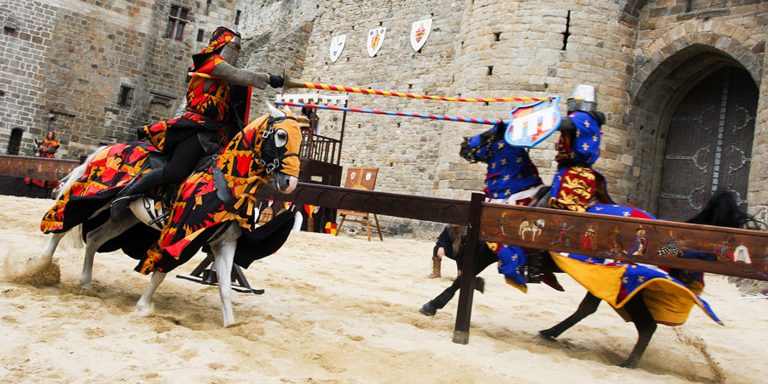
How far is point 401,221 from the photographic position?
47.9 feet

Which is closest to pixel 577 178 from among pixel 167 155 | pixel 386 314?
→ pixel 386 314

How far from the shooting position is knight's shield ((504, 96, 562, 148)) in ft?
13.3

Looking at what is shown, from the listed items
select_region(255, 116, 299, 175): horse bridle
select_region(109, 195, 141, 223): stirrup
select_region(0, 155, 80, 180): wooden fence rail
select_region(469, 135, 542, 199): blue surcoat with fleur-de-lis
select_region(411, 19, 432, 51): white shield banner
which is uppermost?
select_region(411, 19, 432, 51): white shield banner

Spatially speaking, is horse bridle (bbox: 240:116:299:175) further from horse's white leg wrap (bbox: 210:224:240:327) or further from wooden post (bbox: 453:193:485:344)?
wooden post (bbox: 453:193:485:344)

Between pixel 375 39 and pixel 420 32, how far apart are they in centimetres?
201

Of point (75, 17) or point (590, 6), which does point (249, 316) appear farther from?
point (75, 17)

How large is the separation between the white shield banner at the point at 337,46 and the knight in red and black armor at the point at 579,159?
15.7 metres

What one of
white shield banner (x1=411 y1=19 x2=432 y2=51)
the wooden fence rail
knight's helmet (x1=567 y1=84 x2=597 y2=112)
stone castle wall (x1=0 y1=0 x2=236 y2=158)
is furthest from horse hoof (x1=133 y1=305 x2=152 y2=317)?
stone castle wall (x1=0 y1=0 x2=236 y2=158)

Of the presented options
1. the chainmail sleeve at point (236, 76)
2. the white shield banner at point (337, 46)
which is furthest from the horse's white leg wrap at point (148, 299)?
the white shield banner at point (337, 46)

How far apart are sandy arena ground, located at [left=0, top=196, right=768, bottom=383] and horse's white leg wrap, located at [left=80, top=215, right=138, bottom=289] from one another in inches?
4.2

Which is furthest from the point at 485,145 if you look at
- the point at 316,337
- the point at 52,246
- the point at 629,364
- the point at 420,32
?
the point at 420,32

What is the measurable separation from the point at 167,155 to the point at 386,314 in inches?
75.9

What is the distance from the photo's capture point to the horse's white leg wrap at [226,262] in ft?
11.8

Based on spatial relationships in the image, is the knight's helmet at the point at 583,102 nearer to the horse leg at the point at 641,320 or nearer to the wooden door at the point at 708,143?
the horse leg at the point at 641,320
